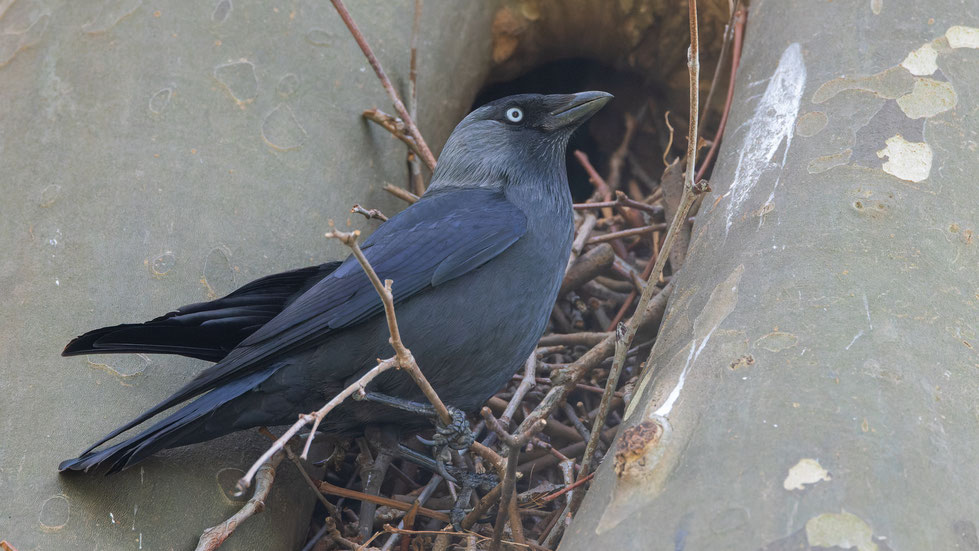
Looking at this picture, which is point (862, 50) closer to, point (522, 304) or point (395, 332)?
point (522, 304)

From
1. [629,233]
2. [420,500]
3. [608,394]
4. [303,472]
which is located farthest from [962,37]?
[303,472]

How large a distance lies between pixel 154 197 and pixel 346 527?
4.49ft

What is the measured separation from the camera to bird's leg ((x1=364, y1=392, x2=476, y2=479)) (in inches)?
114

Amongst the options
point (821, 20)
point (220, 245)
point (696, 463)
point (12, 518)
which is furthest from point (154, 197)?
point (821, 20)

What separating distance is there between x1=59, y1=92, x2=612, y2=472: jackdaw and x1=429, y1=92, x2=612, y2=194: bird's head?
41 centimetres

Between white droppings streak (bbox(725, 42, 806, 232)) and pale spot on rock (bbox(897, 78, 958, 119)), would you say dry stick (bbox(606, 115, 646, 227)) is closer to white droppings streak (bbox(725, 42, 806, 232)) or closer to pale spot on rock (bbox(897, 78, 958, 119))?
white droppings streak (bbox(725, 42, 806, 232))

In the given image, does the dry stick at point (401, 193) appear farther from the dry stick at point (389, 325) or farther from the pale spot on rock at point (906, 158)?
the pale spot on rock at point (906, 158)

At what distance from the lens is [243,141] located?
3416mm

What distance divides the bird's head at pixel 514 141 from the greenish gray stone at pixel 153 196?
289 millimetres

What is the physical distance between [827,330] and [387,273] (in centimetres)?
146

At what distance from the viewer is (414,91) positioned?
13.1 ft

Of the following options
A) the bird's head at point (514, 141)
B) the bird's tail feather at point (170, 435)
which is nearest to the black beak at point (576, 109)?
the bird's head at point (514, 141)

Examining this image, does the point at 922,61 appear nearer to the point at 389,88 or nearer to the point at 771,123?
the point at 771,123

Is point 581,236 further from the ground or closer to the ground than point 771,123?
closer to the ground
